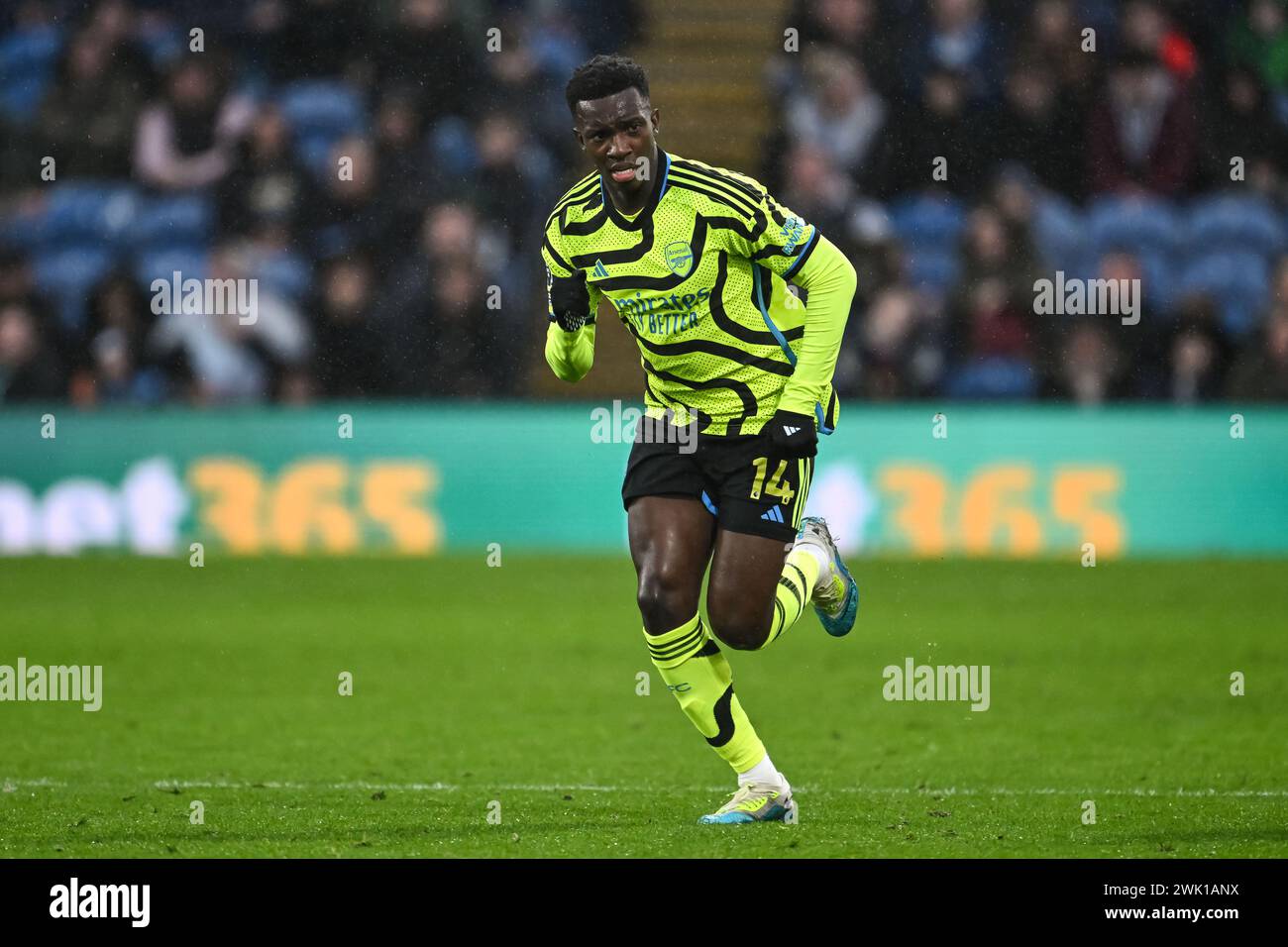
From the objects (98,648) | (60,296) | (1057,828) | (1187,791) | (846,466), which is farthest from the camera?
(60,296)

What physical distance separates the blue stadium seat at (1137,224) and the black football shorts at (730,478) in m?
8.48

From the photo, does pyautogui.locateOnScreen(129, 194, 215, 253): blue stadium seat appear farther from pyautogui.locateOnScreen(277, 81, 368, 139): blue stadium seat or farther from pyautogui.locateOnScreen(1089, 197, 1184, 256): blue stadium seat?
pyautogui.locateOnScreen(1089, 197, 1184, 256): blue stadium seat

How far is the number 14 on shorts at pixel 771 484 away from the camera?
6.61 meters

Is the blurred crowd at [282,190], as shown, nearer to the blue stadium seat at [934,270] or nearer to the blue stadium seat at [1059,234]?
the blue stadium seat at [934,270]

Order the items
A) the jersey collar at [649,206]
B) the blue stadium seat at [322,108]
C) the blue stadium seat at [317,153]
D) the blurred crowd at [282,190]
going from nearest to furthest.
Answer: the jersey collar at [649,206]
the blurred crowd at [282,190]
the blue stadium seat at [317,153]
the blue stadium seat at [322,108]

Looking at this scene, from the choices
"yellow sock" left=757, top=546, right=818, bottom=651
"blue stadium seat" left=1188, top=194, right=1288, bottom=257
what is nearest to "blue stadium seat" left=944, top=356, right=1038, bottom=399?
"blue stadium seat" left=1188, top=194, right=1288, bottom=257

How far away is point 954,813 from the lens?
6699 mm

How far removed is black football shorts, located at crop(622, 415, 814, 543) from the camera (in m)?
6.61

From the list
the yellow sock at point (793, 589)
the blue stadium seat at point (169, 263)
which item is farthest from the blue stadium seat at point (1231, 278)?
the yellow sock at point (793, 589)

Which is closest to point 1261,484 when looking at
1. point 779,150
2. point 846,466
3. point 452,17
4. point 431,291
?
point 846,466

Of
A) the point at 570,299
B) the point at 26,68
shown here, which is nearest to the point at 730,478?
the point at 570,299

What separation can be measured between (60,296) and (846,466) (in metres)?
5.84

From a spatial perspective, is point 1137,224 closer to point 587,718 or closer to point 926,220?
point 926,220

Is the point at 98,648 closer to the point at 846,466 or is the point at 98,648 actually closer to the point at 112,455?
the point at 112,455
